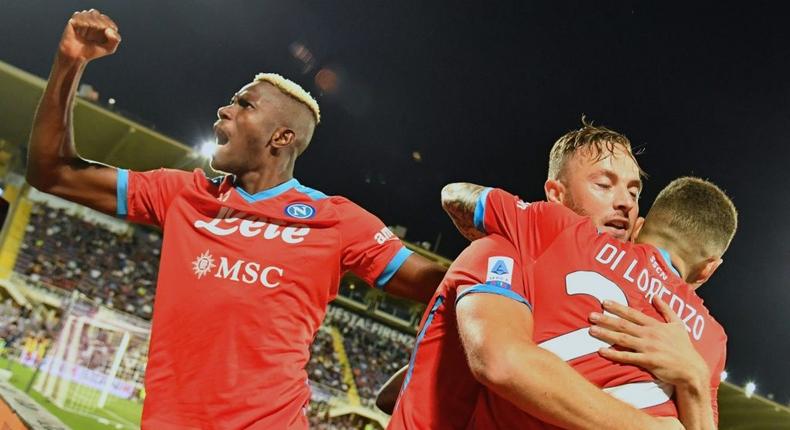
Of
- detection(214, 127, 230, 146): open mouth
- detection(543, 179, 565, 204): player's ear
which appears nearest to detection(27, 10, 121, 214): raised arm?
detection(214, 127, 230, 146): open mouth

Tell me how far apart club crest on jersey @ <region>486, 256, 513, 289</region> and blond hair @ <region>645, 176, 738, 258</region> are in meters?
0.82

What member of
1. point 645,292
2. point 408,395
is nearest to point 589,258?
Answer: point 645,292

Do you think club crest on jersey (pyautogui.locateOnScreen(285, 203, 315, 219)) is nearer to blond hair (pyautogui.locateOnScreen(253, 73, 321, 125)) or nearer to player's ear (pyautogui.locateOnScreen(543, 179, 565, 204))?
blond hair (pyautogui.locateOnScreen(253, 73, 321, 125))

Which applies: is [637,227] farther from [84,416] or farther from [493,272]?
[84,416]

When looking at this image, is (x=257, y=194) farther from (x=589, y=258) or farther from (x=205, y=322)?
(x=589, y=258)

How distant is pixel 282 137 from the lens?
3633mm

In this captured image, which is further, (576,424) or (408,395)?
(408,395)

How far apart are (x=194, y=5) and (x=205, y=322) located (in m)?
28.9

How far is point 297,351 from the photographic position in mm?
3020

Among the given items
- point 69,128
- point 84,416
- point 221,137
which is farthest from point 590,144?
point 84,416

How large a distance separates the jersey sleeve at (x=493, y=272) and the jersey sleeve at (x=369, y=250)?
122 cm

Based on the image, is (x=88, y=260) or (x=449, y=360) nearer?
(x=449, y=360)

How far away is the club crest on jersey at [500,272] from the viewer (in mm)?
1811

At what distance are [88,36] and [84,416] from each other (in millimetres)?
12236
